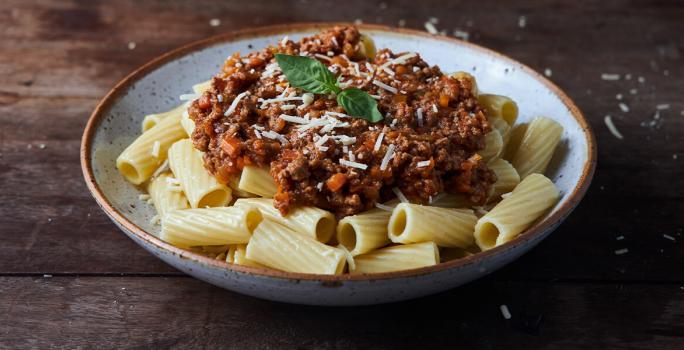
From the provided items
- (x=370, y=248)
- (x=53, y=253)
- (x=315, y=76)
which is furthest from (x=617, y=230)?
(x=53, y=253)

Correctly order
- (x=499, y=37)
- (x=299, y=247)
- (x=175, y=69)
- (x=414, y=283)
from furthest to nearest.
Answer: (x=499, y=37), (x=175, y=69), (x=299, y=247), (x=414, y=283)

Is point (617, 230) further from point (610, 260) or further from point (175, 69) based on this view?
point (175, 69)

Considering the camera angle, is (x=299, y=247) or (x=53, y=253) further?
(x=53, y=253)

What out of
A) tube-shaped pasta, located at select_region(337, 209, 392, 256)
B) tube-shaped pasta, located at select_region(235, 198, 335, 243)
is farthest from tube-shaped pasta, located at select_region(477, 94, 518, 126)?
tube-shaped pasta, located at select_region(235, 198, 335, 243)

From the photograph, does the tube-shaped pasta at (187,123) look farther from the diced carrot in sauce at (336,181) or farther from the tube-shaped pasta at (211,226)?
the diced carrot in sauce at (336,181)

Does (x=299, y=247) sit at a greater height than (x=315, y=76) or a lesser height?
lesser

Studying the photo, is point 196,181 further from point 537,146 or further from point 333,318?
point 537,146

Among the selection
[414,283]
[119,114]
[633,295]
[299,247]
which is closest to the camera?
[414,283]
